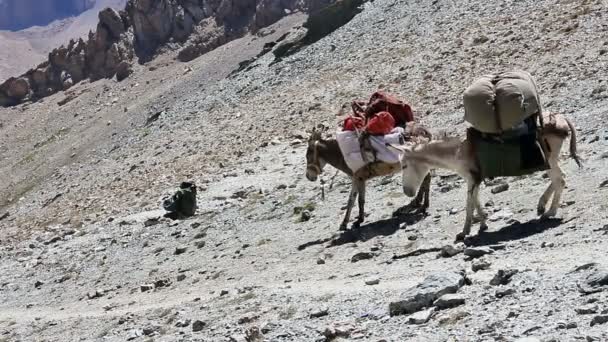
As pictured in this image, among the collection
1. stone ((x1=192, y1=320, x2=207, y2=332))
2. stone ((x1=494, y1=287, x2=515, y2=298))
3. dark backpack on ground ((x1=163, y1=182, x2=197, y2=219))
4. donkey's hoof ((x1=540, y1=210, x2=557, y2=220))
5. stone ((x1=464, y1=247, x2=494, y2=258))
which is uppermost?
stone ((x1=494, y1=287, x2=515, y2=298))

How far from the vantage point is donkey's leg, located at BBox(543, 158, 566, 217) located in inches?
422

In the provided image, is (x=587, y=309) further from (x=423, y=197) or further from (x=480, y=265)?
(x=423, y=197)

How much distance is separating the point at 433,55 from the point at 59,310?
730 inches

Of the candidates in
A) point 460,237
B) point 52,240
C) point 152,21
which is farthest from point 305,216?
point 152,21

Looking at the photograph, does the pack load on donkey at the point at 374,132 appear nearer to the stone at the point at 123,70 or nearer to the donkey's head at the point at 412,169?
the donkey's head at the point at 412,169

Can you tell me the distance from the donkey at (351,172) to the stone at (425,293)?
4623mm

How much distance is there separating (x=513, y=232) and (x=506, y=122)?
140 cm

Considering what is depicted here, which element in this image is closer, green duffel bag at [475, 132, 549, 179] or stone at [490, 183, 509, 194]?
green duffel bag at [475, 132, 549, 179]

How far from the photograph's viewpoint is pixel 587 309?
650 centimetres

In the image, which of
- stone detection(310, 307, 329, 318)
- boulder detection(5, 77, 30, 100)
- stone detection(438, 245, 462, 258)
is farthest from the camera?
boulder detection(5, 77, 30, 100)

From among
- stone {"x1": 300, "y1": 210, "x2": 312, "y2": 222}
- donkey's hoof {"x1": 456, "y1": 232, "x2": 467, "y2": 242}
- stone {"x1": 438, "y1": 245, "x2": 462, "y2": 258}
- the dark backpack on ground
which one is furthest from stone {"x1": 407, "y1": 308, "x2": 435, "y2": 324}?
the dark backpack on ground

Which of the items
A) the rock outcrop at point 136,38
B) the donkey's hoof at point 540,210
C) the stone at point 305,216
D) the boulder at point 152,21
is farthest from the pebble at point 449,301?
the boulder at point 152,21

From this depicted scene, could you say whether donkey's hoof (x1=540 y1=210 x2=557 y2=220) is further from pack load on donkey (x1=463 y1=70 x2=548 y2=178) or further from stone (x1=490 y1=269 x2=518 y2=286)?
stone (x1=490 y1=269 x2=518 y2=286)

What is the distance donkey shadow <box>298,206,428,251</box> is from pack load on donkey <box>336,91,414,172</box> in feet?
3.06
